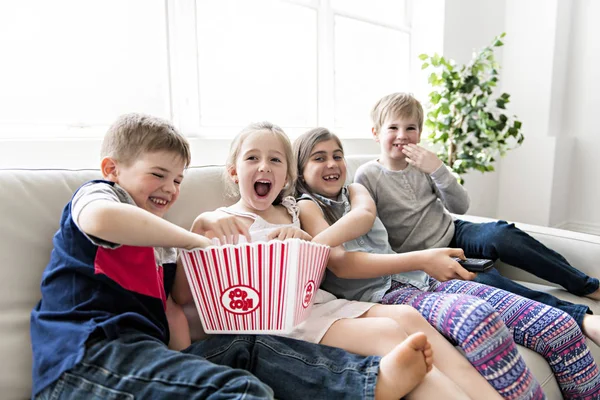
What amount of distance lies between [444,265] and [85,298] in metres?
0.84

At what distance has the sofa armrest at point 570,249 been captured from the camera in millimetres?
1477

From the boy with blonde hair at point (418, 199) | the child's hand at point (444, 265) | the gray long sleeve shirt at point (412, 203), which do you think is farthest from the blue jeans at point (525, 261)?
the child's hand at point (444, 265)

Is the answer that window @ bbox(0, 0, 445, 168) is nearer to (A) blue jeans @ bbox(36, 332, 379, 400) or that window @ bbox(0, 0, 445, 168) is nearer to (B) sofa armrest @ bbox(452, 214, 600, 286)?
(A) blue jeans @ bbox(36, 332, 379, 400)

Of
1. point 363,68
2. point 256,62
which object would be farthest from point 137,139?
point 363,68

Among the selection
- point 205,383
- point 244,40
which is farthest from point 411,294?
point 244,40

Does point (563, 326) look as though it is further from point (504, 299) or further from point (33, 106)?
point (33, 106)

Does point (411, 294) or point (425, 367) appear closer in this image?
point (425, 367)

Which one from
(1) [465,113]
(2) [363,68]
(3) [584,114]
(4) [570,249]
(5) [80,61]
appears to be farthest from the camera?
(3) [584,114]

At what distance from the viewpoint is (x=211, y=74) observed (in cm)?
219

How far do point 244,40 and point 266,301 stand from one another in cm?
186

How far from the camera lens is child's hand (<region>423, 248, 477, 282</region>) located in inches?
43.4

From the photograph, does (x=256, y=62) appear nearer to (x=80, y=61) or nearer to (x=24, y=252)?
(x=80, y=61)

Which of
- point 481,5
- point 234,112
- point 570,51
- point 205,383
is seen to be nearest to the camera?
point 205,383

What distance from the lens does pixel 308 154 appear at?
1.38 metres
